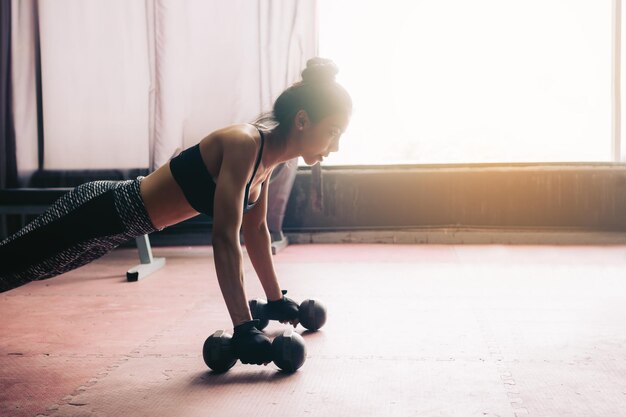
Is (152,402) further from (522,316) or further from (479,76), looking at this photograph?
(479,76)

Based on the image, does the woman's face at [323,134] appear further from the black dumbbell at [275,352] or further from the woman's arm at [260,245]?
the black dumbbell at [275,352]

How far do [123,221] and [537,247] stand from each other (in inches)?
100

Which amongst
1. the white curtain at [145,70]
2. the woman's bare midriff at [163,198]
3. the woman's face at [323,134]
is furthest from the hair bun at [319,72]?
the white curtain at [145,70]

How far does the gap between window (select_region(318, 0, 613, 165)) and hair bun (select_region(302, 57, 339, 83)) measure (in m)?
2.15

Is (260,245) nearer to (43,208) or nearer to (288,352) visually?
(288,352)

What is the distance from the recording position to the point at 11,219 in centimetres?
377

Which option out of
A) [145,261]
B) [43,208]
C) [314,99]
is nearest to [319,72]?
[314,99]

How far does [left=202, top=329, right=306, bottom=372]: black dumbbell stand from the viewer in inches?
56.3

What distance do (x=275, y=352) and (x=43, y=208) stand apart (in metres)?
1.95

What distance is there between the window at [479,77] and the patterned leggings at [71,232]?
7.55 ft

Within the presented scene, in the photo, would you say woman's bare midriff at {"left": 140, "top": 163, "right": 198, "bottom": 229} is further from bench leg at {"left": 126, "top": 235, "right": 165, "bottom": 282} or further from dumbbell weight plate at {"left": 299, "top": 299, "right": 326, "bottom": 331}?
bench leg at {"left": 126, "top": 235, "right": 165, "bottom": 282}

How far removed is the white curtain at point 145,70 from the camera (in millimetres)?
3494

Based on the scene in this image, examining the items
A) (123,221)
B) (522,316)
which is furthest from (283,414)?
(522,316)

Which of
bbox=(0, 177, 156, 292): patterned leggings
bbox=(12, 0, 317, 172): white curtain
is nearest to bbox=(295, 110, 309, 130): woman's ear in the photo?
bbox=(0, 177, 156, 292): patterned leggings
